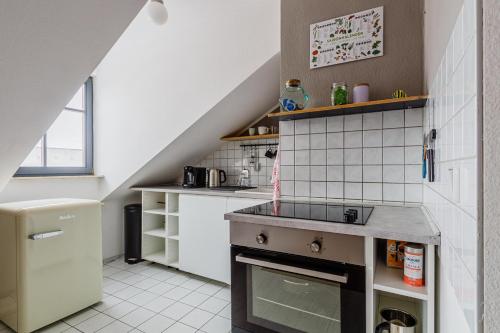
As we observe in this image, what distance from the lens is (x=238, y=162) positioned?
9.47 feet

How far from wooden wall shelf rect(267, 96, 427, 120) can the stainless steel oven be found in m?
0.76

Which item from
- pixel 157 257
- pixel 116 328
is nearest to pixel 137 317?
pixel 116 328

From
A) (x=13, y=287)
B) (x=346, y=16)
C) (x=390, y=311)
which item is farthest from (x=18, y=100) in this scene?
(x=390, y=311)

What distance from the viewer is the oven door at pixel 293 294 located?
109 cm

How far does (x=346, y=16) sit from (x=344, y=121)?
2.21ft

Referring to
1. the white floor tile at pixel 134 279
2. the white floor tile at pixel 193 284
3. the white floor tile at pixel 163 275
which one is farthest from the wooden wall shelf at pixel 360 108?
the white floor tile at pixel 134 279

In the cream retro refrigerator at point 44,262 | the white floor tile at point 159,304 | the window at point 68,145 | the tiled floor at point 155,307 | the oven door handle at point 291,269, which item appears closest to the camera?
the oven door handle at point 291,269

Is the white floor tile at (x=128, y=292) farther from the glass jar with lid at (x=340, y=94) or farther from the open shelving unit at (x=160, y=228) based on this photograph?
the glass jar with lid at (x=340, y=94)

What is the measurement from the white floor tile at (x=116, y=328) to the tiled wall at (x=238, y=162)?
1623mm

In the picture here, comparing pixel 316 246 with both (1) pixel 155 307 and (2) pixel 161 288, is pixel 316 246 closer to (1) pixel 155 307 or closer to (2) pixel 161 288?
(1) pixel 155 307

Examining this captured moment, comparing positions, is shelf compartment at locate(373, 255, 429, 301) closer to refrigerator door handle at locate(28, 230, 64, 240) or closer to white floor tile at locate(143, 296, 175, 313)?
white floor tile at locate(143, 296, 175, 313)

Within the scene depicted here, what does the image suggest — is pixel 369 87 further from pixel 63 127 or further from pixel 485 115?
pixel 63 127

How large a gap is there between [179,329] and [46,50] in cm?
177

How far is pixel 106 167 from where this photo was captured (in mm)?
2777
